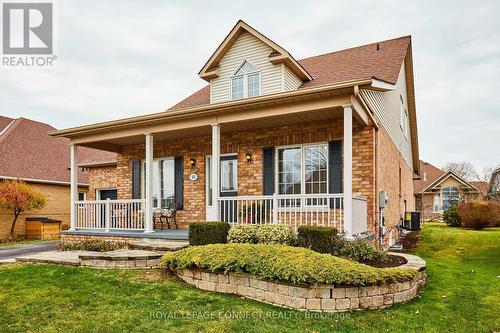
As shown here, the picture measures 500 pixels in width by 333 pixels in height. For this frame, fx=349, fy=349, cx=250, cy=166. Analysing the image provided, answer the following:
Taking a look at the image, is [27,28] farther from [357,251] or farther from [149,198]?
[357,251]

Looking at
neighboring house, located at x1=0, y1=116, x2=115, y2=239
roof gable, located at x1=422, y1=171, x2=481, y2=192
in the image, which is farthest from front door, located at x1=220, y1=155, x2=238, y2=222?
roof gable, located at x1=422, y1=171, x2=481, y2=192

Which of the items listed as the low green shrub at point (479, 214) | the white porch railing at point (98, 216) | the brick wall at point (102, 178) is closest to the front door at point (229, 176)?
the white porch railing at point (98, 216)

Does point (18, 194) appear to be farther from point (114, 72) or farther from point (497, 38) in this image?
point (497, 38)

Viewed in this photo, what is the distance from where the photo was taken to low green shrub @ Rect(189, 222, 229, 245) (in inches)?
283

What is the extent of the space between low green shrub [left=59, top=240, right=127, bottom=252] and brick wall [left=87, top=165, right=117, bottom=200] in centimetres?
622

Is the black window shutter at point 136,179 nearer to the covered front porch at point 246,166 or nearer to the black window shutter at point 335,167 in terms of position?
the covered front porch at point 246,166

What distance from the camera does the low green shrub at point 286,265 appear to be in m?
4.84

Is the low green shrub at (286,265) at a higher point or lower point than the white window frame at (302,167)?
lower

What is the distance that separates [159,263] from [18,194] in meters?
11.6

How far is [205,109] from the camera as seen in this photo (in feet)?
27.0

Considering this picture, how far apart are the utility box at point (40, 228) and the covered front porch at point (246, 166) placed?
6824mm

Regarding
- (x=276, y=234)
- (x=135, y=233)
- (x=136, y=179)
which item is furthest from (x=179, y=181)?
(x=276, y=234)

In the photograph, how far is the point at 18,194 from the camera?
1497 centimetres

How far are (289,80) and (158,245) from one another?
19.8 feet
